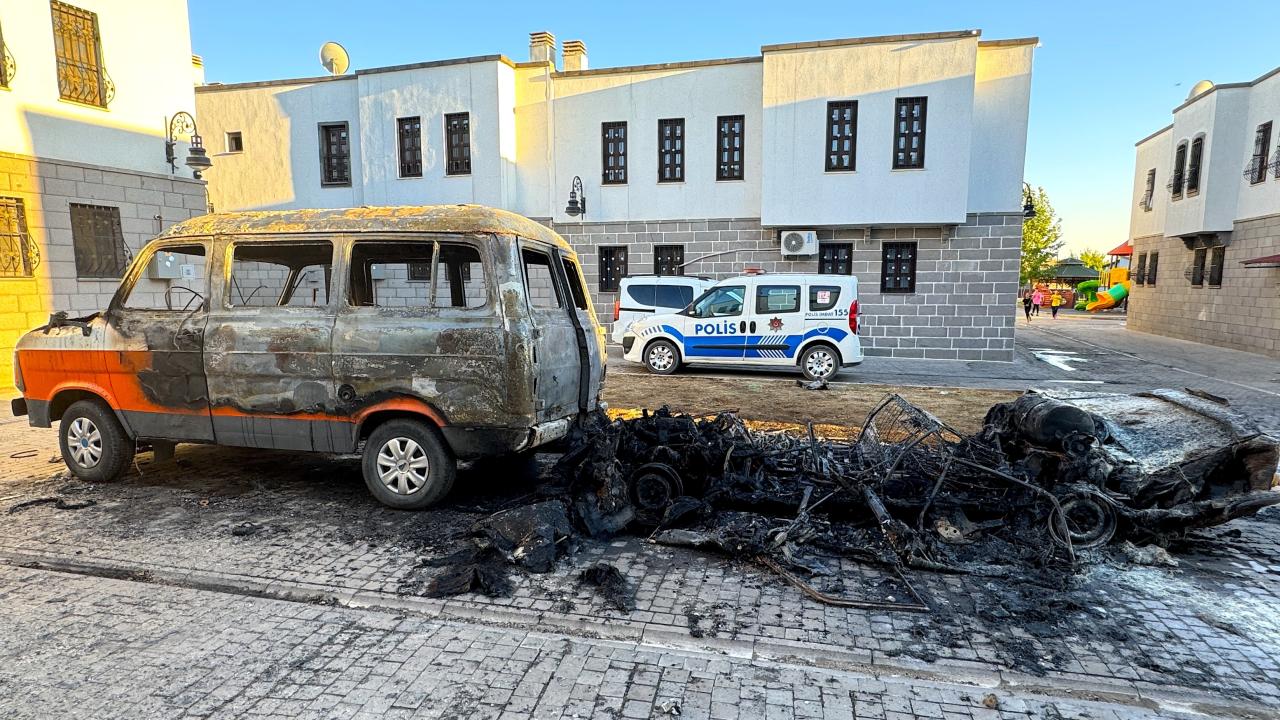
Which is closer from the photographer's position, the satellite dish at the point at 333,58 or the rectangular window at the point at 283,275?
the rectangular window at the point at 283,275

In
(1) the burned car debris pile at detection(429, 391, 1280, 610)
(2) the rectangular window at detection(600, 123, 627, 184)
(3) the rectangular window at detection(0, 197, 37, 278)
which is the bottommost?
(1) the burned car debris pile at detection(429, 391, 1280, 610)

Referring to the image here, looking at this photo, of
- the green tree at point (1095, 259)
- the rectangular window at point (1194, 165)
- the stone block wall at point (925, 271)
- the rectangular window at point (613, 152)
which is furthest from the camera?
the green tree at point (1095, 259)

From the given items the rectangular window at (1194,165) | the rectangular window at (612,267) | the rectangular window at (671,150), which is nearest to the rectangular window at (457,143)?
the rectangular window at (612,267)

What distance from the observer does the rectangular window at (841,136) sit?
15859mm

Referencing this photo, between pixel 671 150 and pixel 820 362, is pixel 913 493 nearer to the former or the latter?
pixel 820 362

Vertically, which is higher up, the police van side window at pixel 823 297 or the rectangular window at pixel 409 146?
the rectangular window at pixel 409 146

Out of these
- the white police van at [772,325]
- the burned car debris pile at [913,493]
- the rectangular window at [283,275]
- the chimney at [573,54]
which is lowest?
the burned car debris pile at [913,493]

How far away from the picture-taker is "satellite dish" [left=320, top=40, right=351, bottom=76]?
20.7 m

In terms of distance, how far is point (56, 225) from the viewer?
11.2 metres

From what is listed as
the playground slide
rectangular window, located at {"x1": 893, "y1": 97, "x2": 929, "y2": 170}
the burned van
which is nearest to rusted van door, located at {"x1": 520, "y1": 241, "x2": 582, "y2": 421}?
the burned van

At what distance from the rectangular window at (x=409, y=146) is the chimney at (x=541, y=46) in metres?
3.77

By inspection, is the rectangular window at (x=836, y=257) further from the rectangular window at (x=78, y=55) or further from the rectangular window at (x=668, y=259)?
the rectangular window at (x=78, y=55)

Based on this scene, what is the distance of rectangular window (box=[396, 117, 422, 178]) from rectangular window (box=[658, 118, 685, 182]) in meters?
6.41

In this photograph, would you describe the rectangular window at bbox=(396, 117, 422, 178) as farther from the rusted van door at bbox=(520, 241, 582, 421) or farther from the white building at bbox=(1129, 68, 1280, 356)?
the white building at bbox=(1129, 68, 1280, 356)
